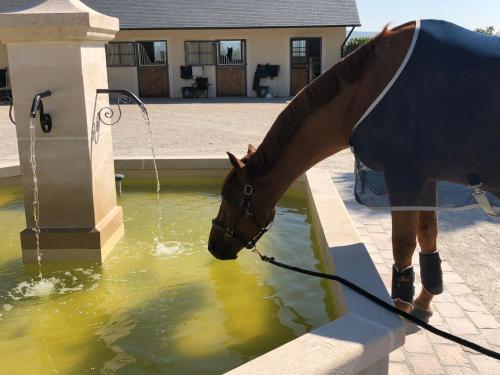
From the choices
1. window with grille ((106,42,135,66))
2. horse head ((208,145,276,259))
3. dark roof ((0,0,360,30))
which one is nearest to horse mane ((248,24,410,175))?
horse head ((208,145,276,259))

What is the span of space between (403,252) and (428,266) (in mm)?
483

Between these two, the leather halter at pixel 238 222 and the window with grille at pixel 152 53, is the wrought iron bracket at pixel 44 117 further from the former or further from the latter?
the window with grille at pixel 152 53

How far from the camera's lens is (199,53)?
2622 cm

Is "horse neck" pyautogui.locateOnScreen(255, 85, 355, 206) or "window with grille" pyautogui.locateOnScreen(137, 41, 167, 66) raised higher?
"window with grille" pyautogui.locateOnScreen(137, 41, 167, 66)

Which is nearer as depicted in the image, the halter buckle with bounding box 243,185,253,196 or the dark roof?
the halter buckle with bounding box 243,185,253,196

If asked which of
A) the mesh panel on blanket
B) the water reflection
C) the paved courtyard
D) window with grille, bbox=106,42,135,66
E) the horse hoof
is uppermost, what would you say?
window with grille, bbox=106,42,135,66

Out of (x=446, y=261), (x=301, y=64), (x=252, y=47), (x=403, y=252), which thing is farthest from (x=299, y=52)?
(x=403, y=252)

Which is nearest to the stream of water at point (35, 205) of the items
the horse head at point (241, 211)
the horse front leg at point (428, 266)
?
the horse head at point (241, 211)

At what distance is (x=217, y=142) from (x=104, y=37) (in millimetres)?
7341

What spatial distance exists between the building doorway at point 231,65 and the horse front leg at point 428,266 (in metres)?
23.3

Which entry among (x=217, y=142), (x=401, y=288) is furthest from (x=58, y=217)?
(x=217, y=142)

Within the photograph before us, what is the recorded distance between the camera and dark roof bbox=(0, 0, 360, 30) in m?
24.9

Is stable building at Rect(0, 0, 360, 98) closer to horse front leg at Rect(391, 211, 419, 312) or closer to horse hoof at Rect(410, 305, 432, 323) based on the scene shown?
horse hoof at Rect(410, 305, 432, 323)

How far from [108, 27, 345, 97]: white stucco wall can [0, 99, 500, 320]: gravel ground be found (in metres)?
2.57
